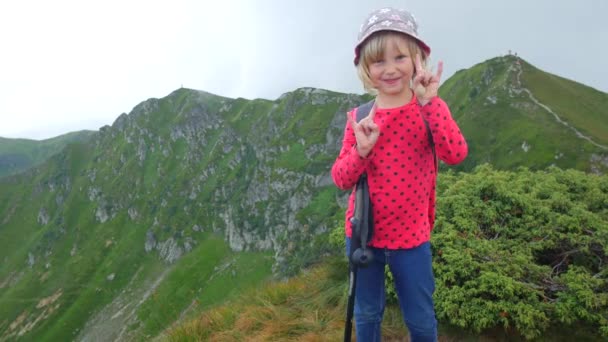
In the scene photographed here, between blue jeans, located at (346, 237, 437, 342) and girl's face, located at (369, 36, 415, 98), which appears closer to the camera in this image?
girl's face, located at (369, 36, 415, 98)

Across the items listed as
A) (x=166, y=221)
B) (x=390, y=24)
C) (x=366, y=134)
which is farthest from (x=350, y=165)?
(x=166, y=221)

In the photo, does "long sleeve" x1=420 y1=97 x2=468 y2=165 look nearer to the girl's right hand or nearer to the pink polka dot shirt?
the pink polka dot shirt

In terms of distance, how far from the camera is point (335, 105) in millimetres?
160500

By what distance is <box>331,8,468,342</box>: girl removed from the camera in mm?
3559

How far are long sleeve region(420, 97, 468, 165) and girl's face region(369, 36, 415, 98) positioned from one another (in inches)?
13.9

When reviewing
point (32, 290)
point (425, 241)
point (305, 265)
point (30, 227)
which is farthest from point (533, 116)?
point (30, 227)

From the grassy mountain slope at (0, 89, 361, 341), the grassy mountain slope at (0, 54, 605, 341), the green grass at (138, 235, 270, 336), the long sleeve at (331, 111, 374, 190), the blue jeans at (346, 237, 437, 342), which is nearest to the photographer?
the long sleeve at (331, 111, 374, 190)

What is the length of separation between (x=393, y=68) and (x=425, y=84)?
14.2 inches

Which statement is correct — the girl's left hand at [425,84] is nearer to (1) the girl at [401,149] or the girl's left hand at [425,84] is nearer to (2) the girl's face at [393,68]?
(1) the girl at [401,149]

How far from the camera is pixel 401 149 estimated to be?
3822 mm

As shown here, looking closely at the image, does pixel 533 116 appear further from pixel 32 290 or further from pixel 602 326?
pixel 32 290

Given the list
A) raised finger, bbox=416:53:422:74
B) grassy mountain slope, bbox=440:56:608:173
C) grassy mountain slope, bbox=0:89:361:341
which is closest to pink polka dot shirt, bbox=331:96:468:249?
raised finger, bbox=416:53:422:74

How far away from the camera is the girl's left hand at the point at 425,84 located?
3.44 meters

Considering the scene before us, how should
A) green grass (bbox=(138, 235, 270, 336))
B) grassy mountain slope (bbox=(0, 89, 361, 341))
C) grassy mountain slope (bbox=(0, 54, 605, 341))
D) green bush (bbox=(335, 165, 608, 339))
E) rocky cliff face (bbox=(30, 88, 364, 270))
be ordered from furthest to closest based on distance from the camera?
rocky cliff face (bbox=(30, 88, 364, 270)) → grassy mountain slope (bbox=(0, 89, 361, 341)) → green grass (bbox=(138, 235, 270, 336)) → grassy mountain slope (bbox=(0, 54, 605, 341)) → green bush (bbox=(335, 165, 608, 339))
